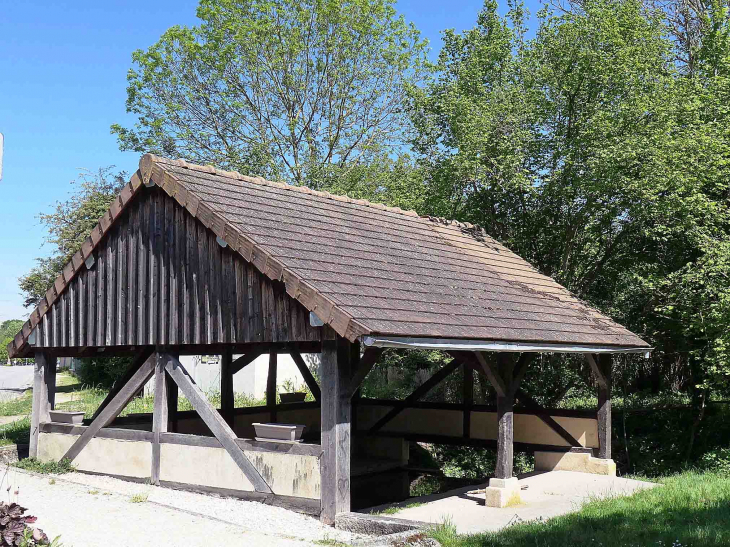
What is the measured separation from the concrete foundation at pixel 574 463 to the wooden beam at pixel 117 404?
21.6ft

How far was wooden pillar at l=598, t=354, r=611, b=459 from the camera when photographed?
43.1 ft

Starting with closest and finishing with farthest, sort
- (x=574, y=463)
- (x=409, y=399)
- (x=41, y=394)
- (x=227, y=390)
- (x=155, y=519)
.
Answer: (x=155, y=519) → (x=41, y=394) → (x=574, y=463) → (x=227, y=390) → (x=409, y=399)

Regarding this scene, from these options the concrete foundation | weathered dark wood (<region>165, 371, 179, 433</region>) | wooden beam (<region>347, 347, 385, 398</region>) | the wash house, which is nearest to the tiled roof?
the wash house

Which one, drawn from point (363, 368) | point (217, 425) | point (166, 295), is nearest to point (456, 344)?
point (363, 368)

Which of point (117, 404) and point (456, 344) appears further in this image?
point (117, 404)

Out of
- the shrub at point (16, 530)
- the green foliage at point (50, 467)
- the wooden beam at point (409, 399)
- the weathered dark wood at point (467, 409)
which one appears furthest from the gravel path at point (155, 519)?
the weathered dark wood at point (467, 409)

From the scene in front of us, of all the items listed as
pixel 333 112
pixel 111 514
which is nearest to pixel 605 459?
pixel 111 514

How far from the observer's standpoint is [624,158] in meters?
15.4

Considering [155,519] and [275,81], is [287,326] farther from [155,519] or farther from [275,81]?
[275,81]

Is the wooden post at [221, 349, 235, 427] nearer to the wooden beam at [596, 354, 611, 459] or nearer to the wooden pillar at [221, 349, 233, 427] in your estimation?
the wooden pillar at [221, 349, 233, 427]

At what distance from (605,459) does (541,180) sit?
6.88m

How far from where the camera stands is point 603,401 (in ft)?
43.7

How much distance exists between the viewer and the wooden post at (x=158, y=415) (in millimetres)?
10695

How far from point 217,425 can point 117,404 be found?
79.8 inches
